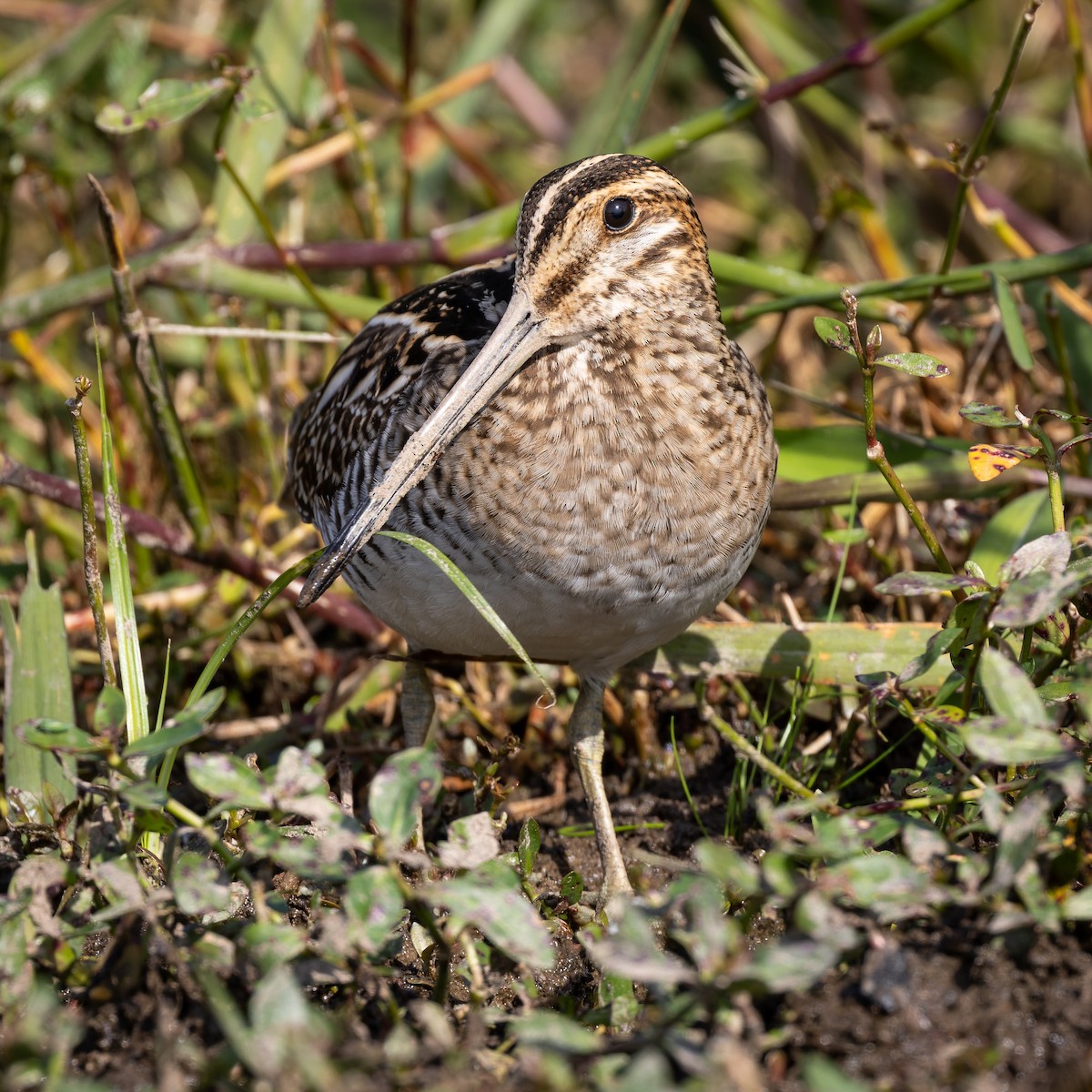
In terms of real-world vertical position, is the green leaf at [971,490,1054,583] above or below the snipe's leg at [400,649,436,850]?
above

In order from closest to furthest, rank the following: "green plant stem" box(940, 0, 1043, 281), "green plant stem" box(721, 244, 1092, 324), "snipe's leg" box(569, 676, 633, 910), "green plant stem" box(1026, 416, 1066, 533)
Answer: "green plant stem" box(1026, 416, 1066, 533) < "snipe's leg" box(569, 676, 633, 910) < "green plant stem" box(940, 0, 1043, 281) < "green plant stem" box(721, 244, 1092, 324)

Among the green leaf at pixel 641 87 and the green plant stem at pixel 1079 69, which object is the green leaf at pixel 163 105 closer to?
the green leaf at pixel 641 87

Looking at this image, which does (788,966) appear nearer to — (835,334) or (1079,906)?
(1079,906)

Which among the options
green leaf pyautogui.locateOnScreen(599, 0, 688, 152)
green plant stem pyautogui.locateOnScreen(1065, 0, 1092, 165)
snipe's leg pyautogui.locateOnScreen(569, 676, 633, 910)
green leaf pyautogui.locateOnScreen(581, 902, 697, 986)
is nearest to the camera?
green leaf pyautogui.locateOnScreen(581, 902, 697, 986)

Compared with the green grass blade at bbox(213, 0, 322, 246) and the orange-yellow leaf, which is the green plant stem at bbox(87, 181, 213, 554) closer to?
the green grass blade at bbox(213, 0, 322, 246)

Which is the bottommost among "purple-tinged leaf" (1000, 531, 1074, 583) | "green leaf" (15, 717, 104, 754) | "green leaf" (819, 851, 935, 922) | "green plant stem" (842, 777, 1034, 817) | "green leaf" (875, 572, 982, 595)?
"green plant stem" (842, 777, 1034, 817)

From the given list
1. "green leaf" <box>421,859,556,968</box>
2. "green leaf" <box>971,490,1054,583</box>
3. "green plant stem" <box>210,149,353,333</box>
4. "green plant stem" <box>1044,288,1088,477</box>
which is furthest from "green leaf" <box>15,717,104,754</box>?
"green plant stem" <box>1044,288,1088,477</box>

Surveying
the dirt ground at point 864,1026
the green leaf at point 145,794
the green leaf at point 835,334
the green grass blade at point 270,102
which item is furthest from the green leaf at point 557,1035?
the green grass blade at point 270,102
